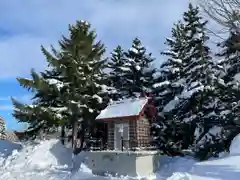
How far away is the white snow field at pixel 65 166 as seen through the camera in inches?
458

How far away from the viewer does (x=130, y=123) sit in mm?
A: 16250

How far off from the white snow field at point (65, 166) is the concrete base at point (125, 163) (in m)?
0.51

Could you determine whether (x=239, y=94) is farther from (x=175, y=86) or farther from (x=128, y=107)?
(x=128, y=107)

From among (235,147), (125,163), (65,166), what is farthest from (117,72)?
(235,147)

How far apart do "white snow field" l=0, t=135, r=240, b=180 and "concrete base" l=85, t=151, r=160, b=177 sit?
0.51m

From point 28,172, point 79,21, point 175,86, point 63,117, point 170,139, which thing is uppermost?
point 79,21

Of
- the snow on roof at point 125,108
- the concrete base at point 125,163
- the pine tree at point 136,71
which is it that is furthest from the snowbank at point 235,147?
the pine tree at point 136,71

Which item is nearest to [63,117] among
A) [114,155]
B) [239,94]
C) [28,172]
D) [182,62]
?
[28,172]

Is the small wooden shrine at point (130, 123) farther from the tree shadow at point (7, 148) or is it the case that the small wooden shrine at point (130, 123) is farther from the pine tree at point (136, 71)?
the tree shadow at point (7, 148)

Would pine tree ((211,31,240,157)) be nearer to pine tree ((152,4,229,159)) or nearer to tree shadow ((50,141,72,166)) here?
pine tree ((152,4,229,159))

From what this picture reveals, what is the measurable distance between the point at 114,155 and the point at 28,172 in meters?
4.74

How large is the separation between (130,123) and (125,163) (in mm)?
2300

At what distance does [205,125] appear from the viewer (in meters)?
17.7

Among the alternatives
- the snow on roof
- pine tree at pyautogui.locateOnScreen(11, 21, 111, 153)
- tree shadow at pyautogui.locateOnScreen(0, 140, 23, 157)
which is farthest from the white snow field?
the snow on roof
